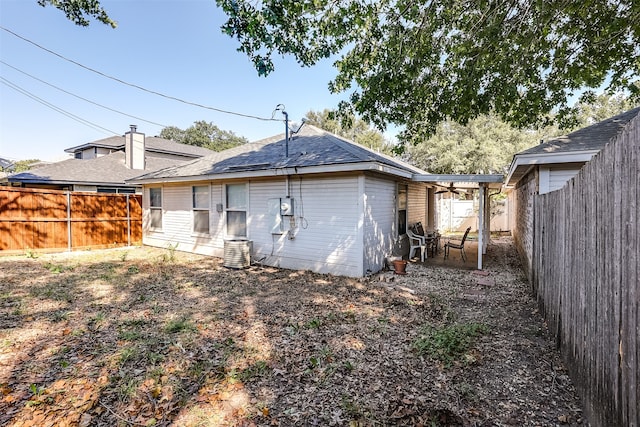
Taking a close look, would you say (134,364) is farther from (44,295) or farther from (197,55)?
(197,55)

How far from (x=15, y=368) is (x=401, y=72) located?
692 cm

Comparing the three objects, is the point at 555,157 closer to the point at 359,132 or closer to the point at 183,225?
the point at 183,225

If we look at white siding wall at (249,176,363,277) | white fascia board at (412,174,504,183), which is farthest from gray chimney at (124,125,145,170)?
white fascia board at (412,174,504,183)

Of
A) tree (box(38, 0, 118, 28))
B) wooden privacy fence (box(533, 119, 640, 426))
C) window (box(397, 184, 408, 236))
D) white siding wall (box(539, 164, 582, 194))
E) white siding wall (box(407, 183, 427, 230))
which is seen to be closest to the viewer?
wooden privacy fence (box(533, 119, 640, 426))

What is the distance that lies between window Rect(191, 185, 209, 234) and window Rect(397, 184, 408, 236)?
595cm

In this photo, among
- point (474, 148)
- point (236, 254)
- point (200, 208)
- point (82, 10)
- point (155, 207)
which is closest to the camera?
point (82, 10)

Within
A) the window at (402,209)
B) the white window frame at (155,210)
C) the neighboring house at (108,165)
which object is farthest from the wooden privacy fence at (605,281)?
the neighboring house at (108,165)

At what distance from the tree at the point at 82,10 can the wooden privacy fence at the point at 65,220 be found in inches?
228

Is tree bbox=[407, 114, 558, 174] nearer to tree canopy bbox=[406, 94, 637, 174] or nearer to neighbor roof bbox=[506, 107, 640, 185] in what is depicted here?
tree canopy bbox=[406, 94, 637, 174]

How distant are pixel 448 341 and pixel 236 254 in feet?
19.2

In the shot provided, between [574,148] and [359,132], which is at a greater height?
[359,132]

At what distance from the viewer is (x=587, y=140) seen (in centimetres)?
645

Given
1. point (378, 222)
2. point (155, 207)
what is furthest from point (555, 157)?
point (155, 207)

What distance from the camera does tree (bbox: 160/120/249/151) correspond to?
169 feet
